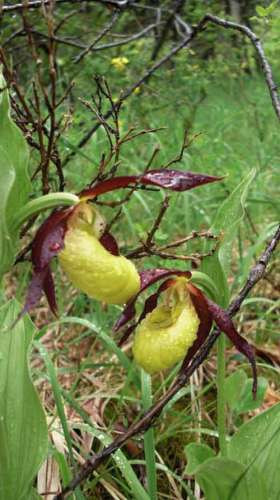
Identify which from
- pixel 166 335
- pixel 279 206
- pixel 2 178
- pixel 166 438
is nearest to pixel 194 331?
pixel 166 335

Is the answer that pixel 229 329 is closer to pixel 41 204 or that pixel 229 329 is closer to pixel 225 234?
pixel 225 234

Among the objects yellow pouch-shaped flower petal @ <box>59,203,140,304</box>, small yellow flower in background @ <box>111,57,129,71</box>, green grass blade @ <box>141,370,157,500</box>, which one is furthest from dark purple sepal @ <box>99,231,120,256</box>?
small yellow flower in background @ <box>111,57,129,71</box>

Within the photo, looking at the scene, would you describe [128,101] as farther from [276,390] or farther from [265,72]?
[276,390]

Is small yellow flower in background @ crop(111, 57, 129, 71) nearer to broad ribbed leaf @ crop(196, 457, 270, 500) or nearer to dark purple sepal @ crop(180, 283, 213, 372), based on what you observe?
dark purple sepal @ crop(180, 283, 213, 372)

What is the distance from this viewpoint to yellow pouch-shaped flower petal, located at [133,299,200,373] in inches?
38.7

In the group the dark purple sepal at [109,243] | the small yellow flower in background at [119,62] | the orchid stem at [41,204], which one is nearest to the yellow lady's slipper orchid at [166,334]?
the dark purple sepal at [109,243]

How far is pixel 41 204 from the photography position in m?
0.87

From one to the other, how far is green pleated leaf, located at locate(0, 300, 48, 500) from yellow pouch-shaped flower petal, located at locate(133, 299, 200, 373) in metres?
0.19

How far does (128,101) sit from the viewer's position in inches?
115

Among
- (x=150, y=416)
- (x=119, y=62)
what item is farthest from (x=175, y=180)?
(x=119, y=62)

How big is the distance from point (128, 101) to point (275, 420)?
2178 mm

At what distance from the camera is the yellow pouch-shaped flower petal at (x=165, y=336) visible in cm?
98

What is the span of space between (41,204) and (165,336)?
306 mm

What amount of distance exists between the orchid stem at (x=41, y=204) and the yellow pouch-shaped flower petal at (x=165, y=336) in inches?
10.6
